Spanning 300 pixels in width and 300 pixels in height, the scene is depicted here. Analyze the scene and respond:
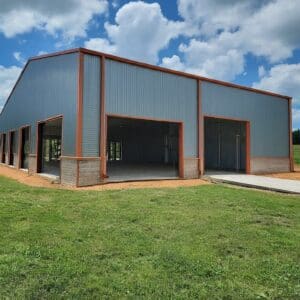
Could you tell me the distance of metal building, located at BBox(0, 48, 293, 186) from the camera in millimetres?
13469

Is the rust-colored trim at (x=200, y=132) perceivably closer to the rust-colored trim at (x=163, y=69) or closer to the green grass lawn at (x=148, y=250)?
the rust-colored trim at (x=163, y=69)

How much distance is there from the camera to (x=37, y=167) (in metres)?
18.7

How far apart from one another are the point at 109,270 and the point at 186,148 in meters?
12.7

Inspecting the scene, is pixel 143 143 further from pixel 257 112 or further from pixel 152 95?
pixel 152 95

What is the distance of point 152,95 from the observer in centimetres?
1562

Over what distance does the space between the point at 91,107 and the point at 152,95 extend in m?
3.36

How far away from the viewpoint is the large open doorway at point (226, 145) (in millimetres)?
21500

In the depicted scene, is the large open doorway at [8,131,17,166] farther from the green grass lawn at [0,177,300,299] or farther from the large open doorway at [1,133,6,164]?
the green grass lawn at [0,177,300,299]

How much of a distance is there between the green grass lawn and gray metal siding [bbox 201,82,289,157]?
1005 centimetres

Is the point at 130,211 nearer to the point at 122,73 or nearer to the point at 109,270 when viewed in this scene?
the point at 109,270

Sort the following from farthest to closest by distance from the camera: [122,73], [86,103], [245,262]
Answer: [122,73] < [86,103] < [245,262]

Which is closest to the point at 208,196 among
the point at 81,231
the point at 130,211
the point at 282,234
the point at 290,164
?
the point at 130,211

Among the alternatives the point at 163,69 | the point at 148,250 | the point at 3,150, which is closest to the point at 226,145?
the point at 163,69

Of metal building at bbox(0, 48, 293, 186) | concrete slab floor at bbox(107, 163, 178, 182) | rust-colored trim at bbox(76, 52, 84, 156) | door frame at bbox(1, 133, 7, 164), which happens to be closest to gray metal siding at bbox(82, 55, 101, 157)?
metal building at bbox(0, 48, 293, 186)
